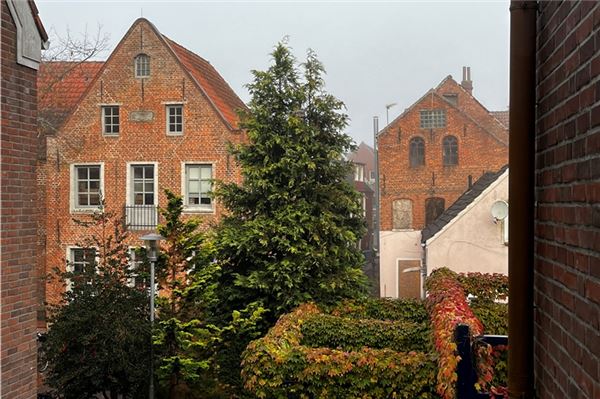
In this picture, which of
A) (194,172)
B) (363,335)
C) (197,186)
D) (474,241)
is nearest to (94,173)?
(194,172)

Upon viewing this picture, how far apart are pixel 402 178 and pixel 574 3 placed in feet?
87.6

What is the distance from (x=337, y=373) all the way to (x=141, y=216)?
15.3m

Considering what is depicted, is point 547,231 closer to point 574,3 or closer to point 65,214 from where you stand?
point 574,3

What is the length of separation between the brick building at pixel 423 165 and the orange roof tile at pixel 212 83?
8.14m

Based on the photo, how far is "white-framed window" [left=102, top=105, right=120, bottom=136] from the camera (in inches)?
Answer: 847

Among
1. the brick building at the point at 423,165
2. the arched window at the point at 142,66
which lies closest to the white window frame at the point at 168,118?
the arched window at the point at 142,66

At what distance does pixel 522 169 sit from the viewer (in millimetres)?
2555

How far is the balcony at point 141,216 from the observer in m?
21.4

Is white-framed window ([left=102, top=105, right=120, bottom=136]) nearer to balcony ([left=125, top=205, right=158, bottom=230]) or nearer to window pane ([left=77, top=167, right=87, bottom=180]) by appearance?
window pane ([left=77, top=167, right=87, bottom=180])

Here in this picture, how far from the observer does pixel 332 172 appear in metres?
13.3

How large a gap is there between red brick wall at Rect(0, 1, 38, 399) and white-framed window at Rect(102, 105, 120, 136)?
1596 centimetres

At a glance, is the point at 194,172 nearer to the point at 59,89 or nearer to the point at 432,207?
the point at 59,89

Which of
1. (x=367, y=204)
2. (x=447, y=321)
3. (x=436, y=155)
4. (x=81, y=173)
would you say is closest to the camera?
(x=447, y=321)

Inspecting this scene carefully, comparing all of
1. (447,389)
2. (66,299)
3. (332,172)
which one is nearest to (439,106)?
(332,172)
